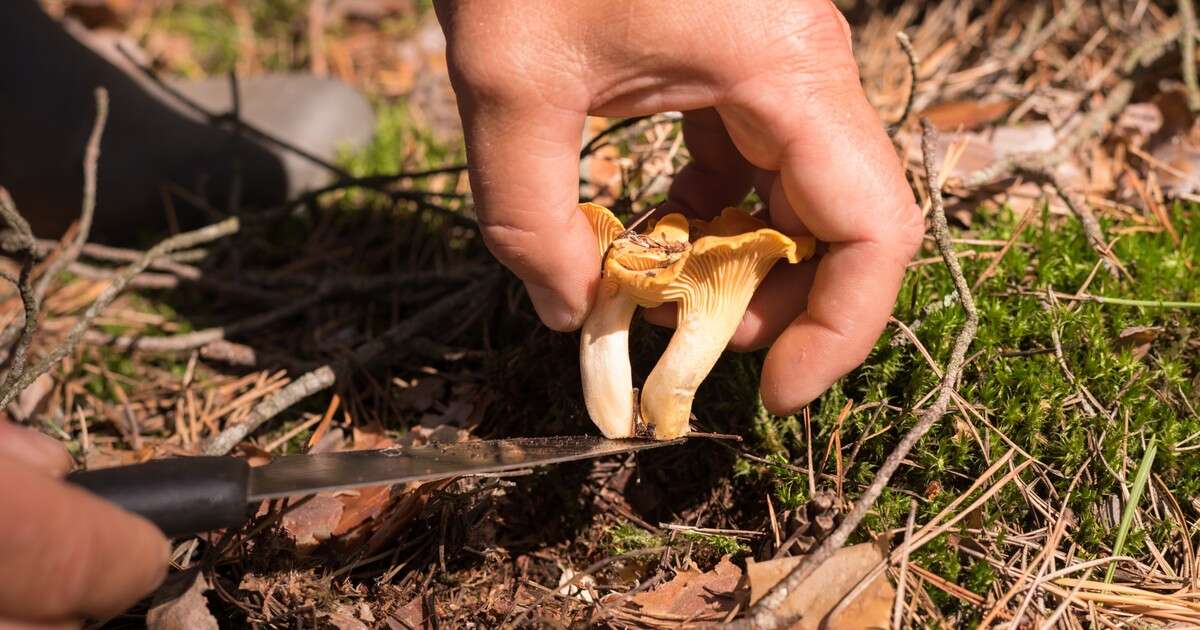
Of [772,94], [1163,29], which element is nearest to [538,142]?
[772,94]

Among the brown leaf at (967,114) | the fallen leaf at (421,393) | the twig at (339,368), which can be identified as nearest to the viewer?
the twig at (339,368)

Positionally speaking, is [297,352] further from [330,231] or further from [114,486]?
[114,486]

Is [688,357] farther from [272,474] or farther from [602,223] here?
[272,474]

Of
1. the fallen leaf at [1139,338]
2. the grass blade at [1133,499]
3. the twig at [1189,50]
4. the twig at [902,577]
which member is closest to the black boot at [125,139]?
the twig at [902,577]

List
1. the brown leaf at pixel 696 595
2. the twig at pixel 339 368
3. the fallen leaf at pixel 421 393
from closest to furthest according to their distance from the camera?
the brown leaf at pixel 696 595 < the twig at pixel 339 368 < the fallen leaf at pixel 421 393

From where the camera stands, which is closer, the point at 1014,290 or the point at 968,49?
the point at 1014,290

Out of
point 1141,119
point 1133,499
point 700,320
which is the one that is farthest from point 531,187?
point 1141,119

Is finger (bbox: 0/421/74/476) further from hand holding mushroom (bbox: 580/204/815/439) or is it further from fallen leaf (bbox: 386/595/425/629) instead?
hand holding mushroom (bbox: 580/204/815/439)

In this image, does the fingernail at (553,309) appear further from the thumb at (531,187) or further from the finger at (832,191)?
the finger at (832,191)
